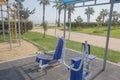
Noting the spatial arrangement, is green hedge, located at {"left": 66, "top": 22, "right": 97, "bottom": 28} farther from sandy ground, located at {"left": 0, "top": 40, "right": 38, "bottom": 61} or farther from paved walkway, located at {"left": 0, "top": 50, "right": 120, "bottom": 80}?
paved walkway, located at {"left": 0, "top": 50, "right": 120, "bottom": 80}

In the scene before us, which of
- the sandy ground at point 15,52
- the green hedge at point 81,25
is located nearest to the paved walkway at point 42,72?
the sandy ground at point 15,52

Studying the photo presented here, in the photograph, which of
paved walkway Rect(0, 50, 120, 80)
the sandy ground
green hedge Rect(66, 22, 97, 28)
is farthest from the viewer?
green hedge Rect(66, 22, 97, 28)

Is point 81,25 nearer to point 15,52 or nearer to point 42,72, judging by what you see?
point 15,52

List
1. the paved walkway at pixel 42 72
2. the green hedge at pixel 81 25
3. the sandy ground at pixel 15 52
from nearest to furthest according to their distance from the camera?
1. the paved walkway at pixel 42 72
2. the sandy ground at pixel 15 52
3. the green hedge at pixel 81 25

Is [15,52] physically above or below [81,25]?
below

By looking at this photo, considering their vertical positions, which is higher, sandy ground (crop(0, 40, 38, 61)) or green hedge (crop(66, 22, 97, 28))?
green hedge (crop(66, 22, 97, 28))

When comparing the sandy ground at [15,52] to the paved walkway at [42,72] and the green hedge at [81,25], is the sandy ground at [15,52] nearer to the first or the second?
the paved walkway at [42,72]

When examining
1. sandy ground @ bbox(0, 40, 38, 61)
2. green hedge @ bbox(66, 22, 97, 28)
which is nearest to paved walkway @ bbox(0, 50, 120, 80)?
sandy ground @ bbox(0, 40, 38, 61)

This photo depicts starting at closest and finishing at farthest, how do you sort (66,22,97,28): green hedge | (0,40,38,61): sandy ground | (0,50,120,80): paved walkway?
(0,50,120,80): paved walkway < (0,40,38,61): sandy ground < (66,22,97,28): green hedge

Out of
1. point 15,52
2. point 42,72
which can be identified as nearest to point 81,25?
point 15,52

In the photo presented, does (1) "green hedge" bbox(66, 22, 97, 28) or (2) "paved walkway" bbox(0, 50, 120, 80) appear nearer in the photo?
(2) "paved walkway" bbox(0, 50, 120, 80)

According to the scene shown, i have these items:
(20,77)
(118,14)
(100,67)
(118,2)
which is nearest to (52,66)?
(20,77)

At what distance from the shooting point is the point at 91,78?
4.33 metres

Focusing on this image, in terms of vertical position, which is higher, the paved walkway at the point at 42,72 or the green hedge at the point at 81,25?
the green hedge at the point at 81,25
